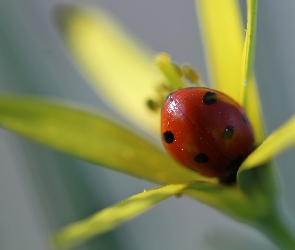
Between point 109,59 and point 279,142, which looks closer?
point 279,142

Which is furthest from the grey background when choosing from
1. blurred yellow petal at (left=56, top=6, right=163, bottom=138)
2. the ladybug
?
the ladybug

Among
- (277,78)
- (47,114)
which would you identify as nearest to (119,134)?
(47,114)

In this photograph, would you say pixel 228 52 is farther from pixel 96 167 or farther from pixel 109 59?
pixel 96 167

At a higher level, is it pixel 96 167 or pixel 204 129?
pixel 204 129

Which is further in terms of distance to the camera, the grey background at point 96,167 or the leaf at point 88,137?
the grey background at point 96,167

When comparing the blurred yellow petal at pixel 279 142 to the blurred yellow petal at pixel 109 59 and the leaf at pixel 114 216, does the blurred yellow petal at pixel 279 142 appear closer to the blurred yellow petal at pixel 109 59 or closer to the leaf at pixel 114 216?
the leaf at pixel 114 216

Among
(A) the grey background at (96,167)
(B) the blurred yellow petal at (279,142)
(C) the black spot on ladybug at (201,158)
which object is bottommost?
(A) the grey background at (96,167)

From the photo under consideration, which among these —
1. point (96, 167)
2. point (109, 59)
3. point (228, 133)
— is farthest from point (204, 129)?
point (96, 167)

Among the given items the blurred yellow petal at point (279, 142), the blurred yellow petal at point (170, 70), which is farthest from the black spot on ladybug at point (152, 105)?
the blurred yellow petal at point (279, 142)
